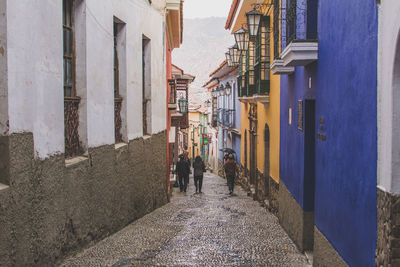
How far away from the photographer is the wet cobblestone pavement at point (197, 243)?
279 inches

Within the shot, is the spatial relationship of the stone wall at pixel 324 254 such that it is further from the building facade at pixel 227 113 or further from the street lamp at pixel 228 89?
the street lamp at pixel 228 89

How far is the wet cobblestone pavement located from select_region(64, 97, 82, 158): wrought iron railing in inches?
56.0

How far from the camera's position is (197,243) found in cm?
850

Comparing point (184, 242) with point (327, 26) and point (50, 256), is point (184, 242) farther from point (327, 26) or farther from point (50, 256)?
point (327, 26)

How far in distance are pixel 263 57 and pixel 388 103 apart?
9.79 metres

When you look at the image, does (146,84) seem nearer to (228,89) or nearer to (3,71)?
(3,71)

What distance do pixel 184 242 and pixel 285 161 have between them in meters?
3.11

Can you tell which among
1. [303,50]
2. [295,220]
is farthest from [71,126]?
[295,220]

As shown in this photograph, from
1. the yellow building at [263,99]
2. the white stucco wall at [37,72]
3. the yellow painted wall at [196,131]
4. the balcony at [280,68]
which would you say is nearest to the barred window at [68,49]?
the white stucco wall at [37,72]

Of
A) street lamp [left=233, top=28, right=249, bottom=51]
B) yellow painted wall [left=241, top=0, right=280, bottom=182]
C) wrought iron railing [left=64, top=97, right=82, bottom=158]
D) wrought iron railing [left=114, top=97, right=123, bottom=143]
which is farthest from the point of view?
street lamp [left=233, top=28, right=249, bottom=51]

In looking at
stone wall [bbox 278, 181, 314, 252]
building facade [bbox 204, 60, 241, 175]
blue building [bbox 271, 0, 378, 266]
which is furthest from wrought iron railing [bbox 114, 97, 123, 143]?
building facade [bbox 204, 60, 241, 175]

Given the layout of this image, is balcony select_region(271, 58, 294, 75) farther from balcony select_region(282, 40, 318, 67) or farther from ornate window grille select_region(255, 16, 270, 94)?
ornate window grille select_region(255, 16, 270, 94)

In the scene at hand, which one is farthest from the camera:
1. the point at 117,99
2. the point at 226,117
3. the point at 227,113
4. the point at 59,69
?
the point at 226,117

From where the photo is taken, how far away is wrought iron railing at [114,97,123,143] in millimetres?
9253
